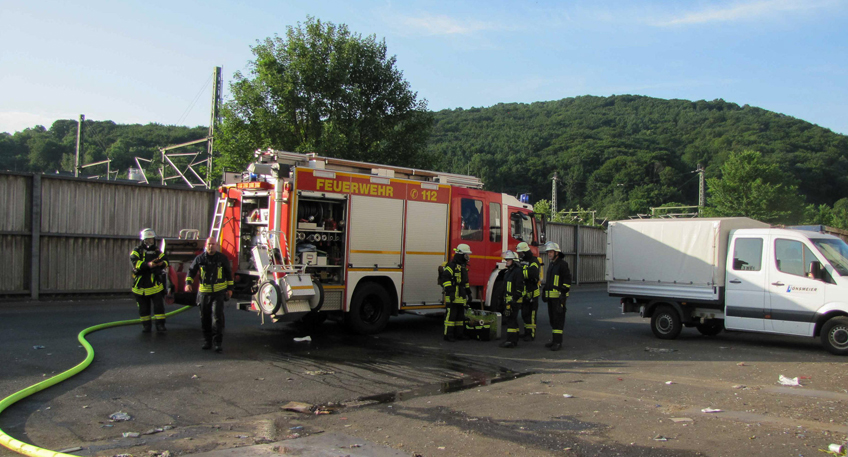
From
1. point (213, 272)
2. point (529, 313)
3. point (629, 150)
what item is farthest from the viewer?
point (629, 150)

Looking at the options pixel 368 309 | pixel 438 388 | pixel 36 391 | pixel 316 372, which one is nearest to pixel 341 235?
pixel 368 309

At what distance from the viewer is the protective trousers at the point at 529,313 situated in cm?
1081

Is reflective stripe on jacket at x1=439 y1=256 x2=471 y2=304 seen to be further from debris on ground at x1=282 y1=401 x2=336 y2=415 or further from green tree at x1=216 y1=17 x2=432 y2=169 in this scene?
green tree at x1=216 y1=17 x2=432 y2=169

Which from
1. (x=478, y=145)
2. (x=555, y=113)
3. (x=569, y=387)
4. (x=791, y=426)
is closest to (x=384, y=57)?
(x=569, y=387)

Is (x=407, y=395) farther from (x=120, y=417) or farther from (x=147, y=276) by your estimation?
(x=147, y=276)

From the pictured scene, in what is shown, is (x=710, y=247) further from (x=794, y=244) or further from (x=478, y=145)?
(x=478, y=145)

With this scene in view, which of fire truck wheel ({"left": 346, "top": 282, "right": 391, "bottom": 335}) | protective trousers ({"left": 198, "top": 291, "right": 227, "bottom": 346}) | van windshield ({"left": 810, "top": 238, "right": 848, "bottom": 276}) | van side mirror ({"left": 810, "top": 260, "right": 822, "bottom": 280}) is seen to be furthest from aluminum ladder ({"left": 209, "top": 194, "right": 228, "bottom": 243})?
van windshield ({"left": 810, "top": 238, "right": 848, "bottom": 276})

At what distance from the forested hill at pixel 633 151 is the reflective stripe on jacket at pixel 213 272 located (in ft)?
192

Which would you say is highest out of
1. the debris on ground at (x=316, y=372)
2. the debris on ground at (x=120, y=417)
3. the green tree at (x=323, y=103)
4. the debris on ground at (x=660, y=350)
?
the green tree at (x=323, y=103)

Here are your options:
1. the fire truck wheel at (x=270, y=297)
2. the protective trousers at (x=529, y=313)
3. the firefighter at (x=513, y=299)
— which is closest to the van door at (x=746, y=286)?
the protective trousers at (x=529, y=313)

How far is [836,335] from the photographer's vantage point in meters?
9.76

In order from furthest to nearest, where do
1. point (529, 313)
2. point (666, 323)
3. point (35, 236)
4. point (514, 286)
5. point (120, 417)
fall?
point (35, 236) → point (666, 323) → point (529, 313) → point (514, 286) → point (120, 417)

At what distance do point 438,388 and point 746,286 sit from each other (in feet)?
21.2

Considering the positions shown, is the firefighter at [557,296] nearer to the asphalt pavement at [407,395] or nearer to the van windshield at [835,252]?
the asphalt pavement at [407,395]
